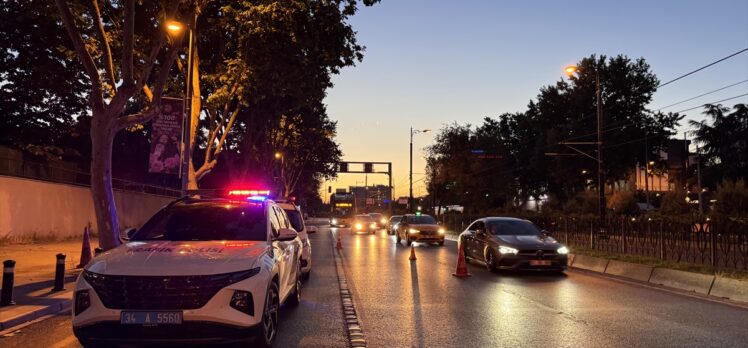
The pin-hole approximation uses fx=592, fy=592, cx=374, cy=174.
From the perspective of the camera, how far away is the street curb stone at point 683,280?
38.3 ft

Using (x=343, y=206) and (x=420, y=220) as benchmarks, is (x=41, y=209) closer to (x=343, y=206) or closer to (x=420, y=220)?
(x=420, y=220)

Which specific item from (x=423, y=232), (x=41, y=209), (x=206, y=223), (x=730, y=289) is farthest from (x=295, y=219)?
(x=41, y=209)

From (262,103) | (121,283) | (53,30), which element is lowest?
(121,283)

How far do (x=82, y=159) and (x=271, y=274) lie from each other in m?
34.1

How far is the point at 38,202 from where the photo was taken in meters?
23.8

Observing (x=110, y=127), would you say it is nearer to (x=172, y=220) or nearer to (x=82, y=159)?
(x=172, y=220)

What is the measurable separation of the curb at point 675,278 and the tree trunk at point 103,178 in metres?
12.4

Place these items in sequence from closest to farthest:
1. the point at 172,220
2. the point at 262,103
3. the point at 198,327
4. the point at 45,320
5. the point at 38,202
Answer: the point at 198,327 → the point at 172,220 → the point at 45,320 → the point at 38,202 → the point at 262,103

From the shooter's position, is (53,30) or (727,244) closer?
(727,244)

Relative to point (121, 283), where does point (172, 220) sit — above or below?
above

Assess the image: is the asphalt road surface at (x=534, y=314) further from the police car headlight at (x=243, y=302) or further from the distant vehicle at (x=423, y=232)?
the distant vehicle at (x=423, y=232)

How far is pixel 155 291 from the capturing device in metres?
5.72

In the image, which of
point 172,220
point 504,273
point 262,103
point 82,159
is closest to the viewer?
point 172,220

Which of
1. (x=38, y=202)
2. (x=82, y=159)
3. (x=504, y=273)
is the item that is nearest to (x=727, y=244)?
(x=504, y=273)
